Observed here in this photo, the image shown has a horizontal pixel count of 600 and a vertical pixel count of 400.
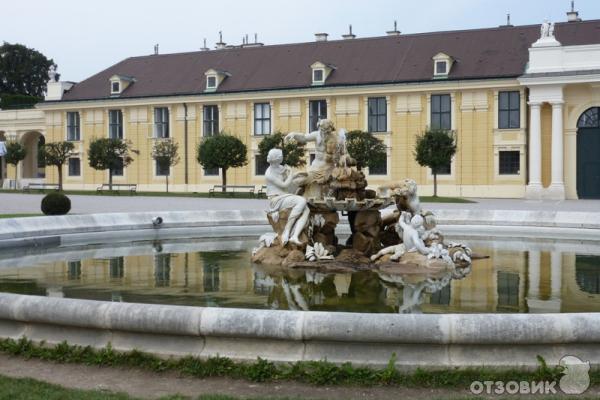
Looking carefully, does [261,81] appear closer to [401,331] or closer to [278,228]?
[278,228]

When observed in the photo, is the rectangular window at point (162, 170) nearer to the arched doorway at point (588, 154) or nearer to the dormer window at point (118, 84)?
the dormer window at point (118, 84)

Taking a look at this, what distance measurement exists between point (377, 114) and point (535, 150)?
11.1 metres

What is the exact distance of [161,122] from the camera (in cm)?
6153

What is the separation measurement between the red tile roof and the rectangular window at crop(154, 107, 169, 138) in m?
1.37

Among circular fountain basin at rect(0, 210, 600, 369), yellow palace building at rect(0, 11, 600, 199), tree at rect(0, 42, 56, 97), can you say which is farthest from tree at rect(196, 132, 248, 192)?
tree at rect(0, 42, 56, 97)

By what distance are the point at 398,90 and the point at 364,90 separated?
242 centimetres

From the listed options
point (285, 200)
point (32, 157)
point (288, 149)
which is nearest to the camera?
point (285, 200)

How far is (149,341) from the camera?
7191 mm

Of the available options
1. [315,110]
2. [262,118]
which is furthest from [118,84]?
[315,110]

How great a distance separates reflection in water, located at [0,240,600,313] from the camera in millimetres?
9711

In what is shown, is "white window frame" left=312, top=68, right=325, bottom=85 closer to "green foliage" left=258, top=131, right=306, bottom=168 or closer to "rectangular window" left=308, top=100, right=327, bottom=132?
"rectangular window" left=308, top=100, right=327, bottom=132

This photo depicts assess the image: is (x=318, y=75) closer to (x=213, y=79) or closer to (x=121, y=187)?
(x=213, y=79)

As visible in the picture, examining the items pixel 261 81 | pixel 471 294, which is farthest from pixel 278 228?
pixel 261 81

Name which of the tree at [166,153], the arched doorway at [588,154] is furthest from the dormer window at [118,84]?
the arched doorway at [588,154]
